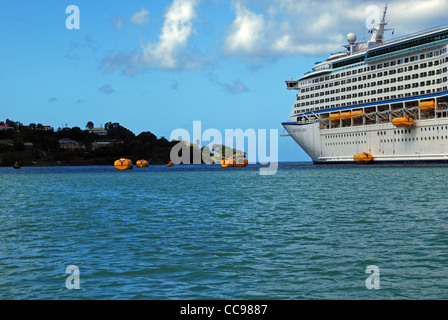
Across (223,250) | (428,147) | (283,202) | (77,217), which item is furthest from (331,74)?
(223,250)

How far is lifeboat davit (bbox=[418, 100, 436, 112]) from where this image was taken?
281ft

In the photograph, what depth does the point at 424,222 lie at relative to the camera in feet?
71.8

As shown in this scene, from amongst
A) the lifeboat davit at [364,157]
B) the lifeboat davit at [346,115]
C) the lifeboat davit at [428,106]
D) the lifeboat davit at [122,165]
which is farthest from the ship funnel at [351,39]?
the lifeboat davit at [122,165]

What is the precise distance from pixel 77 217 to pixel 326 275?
1711 cm

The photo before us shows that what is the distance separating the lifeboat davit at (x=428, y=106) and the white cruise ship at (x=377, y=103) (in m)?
0.15

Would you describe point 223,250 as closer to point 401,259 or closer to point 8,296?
point 401,259

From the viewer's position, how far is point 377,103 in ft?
322

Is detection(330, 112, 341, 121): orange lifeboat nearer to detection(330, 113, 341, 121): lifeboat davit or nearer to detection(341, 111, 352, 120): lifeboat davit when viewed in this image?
detection(330, 113, 341, 121): lifeboat davit

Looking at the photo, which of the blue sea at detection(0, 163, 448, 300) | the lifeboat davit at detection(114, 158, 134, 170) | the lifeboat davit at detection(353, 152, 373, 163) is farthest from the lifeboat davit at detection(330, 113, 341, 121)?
the blue sea at detection(0, 163, 448, 300)

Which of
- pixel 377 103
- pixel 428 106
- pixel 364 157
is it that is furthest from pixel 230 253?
pixel 377 103

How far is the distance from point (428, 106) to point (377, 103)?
1328 centimetres

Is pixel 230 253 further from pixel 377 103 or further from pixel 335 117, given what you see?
pixel 335 117

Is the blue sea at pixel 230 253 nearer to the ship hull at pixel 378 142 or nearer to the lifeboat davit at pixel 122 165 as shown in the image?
the ship hull at pixel 378 142
